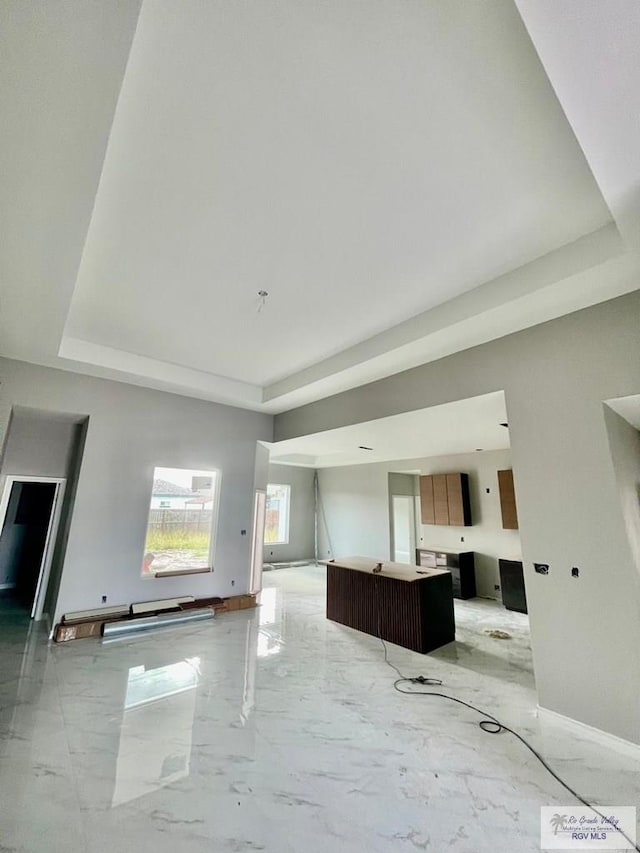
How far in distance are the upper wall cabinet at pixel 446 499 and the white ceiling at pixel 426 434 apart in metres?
0.56

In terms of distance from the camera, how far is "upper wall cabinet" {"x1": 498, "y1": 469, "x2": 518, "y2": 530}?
6.15m

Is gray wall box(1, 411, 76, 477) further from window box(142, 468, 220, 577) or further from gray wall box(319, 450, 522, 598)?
Answer: gray wall box(319, 450, 522, 598)

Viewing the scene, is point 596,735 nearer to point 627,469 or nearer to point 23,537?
point 627,469

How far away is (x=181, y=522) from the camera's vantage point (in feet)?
17.7

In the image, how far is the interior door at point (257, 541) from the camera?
20.2 ft

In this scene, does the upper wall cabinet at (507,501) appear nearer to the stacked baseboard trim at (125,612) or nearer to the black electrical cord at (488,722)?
the black electrical cord at (488,722)

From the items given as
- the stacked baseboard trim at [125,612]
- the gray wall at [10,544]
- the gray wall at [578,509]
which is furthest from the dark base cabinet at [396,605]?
the gray wall at [10,544]

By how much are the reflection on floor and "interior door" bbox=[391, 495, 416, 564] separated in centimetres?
493

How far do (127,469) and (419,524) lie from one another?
22.0 feet

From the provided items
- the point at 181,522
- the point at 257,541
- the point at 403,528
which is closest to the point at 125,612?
the point at 181,522

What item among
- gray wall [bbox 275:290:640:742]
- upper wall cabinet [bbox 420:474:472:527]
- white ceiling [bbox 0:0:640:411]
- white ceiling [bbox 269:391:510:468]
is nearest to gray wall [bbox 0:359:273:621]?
white ceiling [bbox 0:0:640:411]

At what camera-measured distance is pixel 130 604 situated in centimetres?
475

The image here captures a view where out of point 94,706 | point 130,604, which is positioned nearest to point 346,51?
point 94,706

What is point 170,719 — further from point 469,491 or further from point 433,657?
point 469,491
